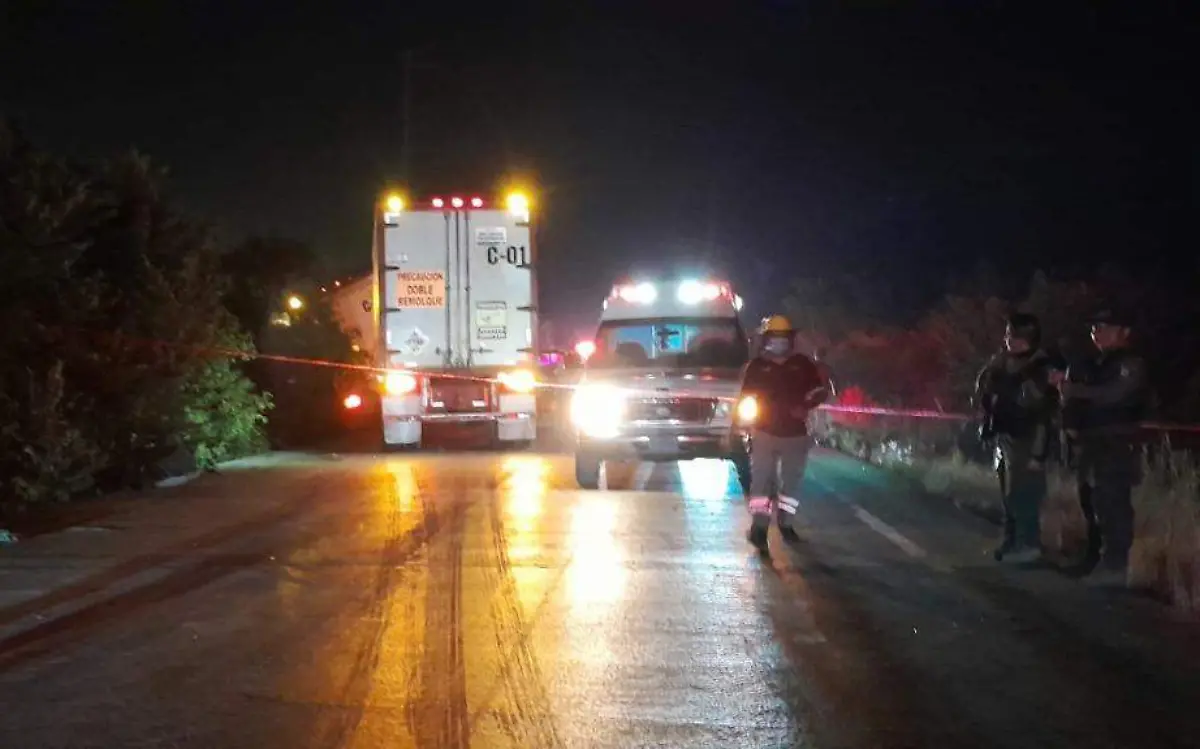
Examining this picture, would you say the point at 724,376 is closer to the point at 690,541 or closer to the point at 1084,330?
the point at 690,541

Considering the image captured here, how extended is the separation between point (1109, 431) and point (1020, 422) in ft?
2.79

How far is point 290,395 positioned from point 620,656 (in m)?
20.7

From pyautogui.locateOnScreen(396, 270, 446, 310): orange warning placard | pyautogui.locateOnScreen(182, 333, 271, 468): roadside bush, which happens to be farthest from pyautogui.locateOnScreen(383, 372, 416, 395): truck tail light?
pyautogui.locateOnScreen(182, 333, 271, 468): roadside bush

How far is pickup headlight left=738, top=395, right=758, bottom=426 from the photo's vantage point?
10891mm

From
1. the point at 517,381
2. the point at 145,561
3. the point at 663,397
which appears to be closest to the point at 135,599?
the point at 145,561

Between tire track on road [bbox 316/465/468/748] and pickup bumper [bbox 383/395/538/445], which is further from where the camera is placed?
pickup bumper [bbox 383/395/538/445]

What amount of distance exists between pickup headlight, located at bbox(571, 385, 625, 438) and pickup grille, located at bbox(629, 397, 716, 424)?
16cm

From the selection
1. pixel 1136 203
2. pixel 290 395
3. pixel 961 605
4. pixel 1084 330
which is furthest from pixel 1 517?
pixel 1136 203

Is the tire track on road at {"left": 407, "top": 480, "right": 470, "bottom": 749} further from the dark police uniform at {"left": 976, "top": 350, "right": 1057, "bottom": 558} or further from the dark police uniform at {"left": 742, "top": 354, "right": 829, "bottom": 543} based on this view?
the dark police uniform at {"left": 976, "top": 350, "right": 1057, "bottom": 558}

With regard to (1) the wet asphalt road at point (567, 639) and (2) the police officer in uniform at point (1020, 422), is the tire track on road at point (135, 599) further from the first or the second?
(2) the police officer in uniform at point (1020, 422)

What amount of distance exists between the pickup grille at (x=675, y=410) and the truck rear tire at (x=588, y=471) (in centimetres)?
70

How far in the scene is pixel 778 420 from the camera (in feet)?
35.3

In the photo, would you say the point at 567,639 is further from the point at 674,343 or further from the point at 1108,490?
the point at 674,343

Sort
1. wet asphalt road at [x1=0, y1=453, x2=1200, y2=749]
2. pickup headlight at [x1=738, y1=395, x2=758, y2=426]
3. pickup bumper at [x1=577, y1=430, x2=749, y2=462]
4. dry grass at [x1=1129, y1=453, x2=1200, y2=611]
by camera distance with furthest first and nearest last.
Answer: pickup bumper at [x1=577, y1=430, x2=749, y2=462] → pickup headlight at [x1=738, y1=395, x2=758, y2=426] → dry grass at [x1=1129, y1=453, x2=1200, y2=611] → wet asphalt road at [x1=0, y1=453, x2=1200, y2=749]
